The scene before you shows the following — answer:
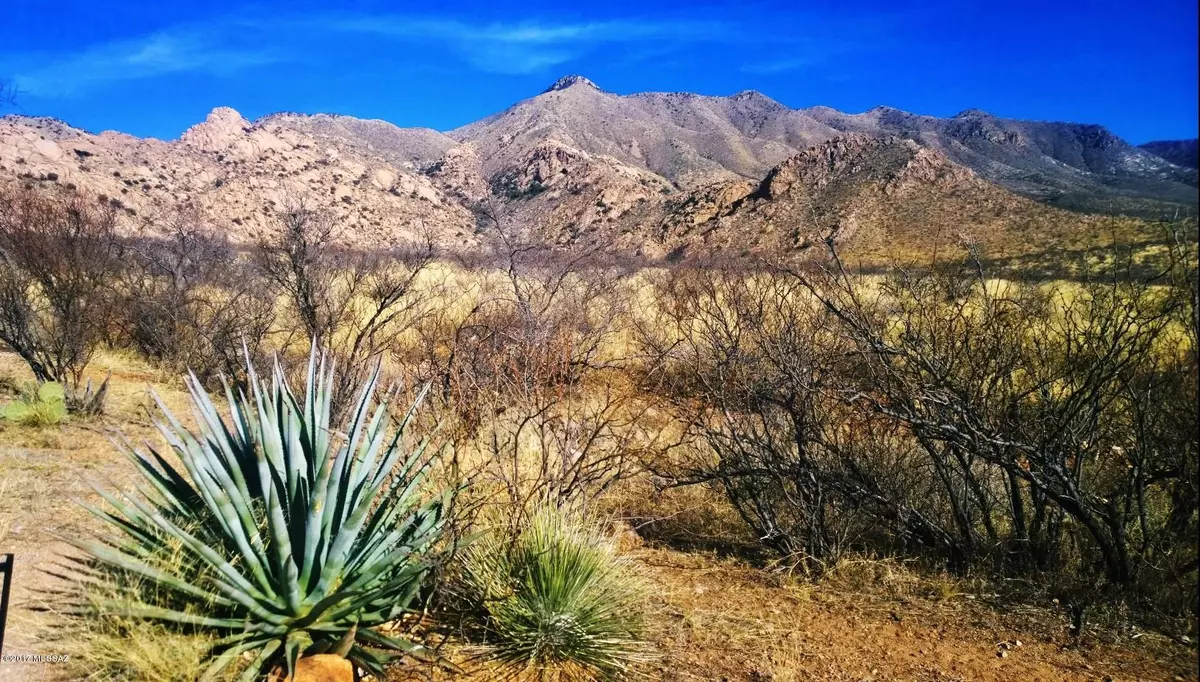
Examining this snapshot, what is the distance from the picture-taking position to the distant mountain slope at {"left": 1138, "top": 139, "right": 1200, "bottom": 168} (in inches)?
72.6

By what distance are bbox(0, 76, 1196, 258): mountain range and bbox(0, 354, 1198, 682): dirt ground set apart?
6329 mm

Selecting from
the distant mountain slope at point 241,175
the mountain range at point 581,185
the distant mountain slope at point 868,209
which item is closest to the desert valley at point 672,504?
the mountain range at point 581,185

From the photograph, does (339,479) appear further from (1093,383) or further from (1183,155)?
(1093,383)

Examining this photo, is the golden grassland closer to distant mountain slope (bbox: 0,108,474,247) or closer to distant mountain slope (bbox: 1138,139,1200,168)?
distant mountain slope (bbox: 1138,139,1200,168)

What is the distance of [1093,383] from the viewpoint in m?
5.43

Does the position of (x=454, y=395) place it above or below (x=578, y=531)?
above

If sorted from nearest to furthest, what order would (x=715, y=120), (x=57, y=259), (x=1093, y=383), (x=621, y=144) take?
(x=1093, y=383) → (x=57, y=259) → (x=621, y=144) → (x=715, y=120)

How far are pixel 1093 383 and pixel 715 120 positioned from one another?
373 feet

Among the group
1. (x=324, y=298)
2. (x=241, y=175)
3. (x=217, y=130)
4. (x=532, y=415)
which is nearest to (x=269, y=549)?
(x=532, y=415)

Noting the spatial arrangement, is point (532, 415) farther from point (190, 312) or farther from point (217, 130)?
point (217, 130)

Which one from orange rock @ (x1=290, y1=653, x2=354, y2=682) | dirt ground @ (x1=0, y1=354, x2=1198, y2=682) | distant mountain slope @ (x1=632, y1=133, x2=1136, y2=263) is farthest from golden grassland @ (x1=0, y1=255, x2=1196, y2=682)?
distant mountain slope @ (x1=632, y1=133, x2=1136, y2=263)

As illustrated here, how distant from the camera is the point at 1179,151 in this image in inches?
83.0

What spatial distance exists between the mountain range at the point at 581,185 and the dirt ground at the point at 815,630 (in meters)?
6.33

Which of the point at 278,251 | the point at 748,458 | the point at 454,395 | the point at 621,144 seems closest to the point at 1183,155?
the point at 748,458
